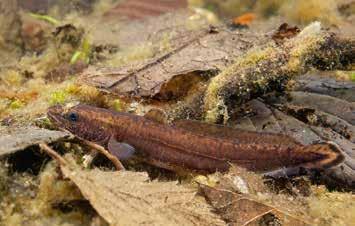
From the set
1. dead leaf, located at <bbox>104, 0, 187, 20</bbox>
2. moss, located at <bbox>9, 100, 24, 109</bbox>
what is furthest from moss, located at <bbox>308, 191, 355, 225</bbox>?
dead leaf, located at <bbox>104, 0, 187, 20</bbox>

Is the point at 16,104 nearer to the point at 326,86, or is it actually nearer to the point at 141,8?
the point at 326,86

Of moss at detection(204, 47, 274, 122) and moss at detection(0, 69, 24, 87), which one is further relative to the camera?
moss at detection(0, 69, 24, 87)

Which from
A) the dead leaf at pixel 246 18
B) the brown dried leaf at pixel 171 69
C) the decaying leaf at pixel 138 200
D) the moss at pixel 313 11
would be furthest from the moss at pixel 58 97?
the dead leaf at pixel 246 18

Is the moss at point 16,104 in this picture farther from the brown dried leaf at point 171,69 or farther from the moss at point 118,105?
the moss at point 118,105

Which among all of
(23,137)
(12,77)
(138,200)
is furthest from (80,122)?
(12,77)

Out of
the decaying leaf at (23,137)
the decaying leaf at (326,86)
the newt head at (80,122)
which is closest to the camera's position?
the decaying leaf at (23,137)

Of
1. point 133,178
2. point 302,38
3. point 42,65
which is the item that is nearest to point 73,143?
point 133,178

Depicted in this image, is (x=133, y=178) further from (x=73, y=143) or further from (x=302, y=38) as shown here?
(x=302, y=38)

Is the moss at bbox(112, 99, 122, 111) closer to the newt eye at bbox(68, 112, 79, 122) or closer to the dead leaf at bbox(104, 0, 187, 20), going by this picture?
the newt eye at bbox(68, 112, 79, 122)
